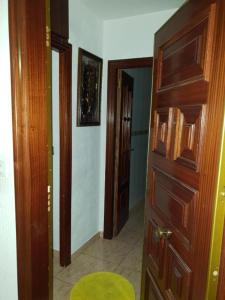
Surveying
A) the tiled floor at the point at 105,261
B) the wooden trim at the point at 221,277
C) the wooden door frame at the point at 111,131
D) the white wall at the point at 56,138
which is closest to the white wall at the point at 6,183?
the wooden trim at the point at 221,277

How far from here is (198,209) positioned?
0.82 m

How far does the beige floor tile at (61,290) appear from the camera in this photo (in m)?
1.81

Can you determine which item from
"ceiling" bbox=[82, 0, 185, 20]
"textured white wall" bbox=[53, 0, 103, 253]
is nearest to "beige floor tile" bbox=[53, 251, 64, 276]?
"textured white wall" bbox=[53, 0, 103, 253]

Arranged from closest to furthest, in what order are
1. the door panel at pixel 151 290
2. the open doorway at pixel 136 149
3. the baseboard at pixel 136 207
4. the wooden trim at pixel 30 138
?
1. the wooden trim at pixel 30 138
2. the door panel at pixel 151 290
3. the open doorway at pixel 136 149
4. the baseboard at pixel 136 207

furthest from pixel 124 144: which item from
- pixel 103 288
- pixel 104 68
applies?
pixel 103 288

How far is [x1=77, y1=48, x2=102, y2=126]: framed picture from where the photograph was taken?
2.17m

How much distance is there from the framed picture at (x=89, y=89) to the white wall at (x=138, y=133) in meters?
0.96

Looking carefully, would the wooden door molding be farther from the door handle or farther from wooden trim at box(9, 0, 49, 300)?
wooden trim at box(9, 0, 49, 300)

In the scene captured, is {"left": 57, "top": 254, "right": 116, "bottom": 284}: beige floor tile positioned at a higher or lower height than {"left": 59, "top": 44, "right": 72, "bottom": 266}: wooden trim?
lower

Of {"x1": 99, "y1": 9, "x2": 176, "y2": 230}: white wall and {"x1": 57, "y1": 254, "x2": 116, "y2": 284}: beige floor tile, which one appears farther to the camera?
{"x1": 99, "y1": 9, "x2": 176, "y2": 230}: white wall

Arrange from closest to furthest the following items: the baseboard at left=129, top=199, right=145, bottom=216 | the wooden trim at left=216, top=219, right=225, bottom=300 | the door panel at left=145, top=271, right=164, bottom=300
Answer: the wooden trim at left=216, top=219, right=225, bottom=300
the door panel at left=145, top=271, right=164, bottom=300
the baseboard at left=129, top=199, right=145, bottom=216

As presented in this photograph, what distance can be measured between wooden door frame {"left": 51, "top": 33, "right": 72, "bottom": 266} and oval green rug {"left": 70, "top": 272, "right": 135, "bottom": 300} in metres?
0.35

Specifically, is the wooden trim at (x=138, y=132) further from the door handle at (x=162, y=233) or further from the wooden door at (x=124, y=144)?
the door handle at (x=162, y=233)

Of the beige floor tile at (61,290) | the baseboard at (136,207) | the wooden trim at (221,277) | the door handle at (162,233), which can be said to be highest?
the wooden trim at (221,277)
